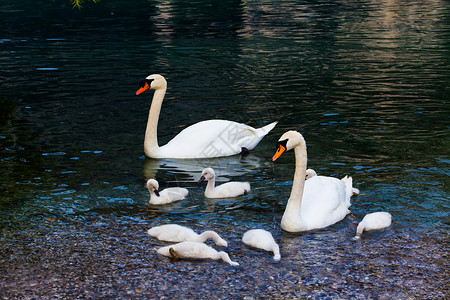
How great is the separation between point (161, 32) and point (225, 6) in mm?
13153

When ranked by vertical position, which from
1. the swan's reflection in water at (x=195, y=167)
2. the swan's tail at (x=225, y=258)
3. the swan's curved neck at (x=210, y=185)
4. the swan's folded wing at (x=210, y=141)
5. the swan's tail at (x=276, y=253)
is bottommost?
the swan's reflection in water at (x=195, y=167)

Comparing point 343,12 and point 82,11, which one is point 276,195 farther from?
point 82,11

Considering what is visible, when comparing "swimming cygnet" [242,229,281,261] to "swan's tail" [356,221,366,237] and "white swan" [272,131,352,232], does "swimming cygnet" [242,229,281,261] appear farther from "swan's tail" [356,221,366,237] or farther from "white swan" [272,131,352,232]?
"swan's tail" [356,221,366,237]

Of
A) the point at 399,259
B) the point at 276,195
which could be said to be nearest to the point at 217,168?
the point at 276,195

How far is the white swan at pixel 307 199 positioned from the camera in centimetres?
872


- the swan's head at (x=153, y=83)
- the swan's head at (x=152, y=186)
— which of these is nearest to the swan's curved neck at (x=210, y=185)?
the swan's head at (x=152, y=186)

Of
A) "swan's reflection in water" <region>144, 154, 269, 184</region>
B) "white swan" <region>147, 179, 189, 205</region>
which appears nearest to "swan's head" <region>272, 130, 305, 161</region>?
"white swan" <region>147, 179, 189, 205</region>

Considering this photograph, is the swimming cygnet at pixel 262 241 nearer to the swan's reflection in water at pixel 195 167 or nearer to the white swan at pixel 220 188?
the white swan at pixel 220 188

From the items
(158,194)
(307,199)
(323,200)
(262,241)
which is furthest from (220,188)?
(262,241)

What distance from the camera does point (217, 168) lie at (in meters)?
12.1

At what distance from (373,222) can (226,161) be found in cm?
451

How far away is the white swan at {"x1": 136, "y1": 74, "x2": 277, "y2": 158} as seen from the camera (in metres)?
12.4

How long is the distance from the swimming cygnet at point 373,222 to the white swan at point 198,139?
440cm

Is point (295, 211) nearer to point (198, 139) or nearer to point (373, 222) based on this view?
point (373, 222)
